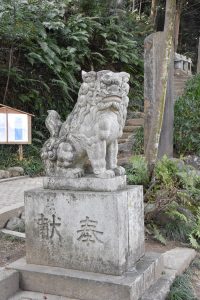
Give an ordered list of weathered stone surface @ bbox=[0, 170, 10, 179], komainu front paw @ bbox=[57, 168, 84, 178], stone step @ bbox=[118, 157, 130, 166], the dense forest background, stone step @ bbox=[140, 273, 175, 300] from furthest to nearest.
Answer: the dense forest background < weathered stone surface @ bbox=[0, 170, 10, 179] < stone step @ bbox=[118, 157, 130, 166] < komainu front paw @ bbox=[57, 168, 84, 178] < stone step @ bbox=[140, 273, 175, 300]

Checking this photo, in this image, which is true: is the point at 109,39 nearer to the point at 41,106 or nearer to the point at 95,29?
the point at 95,29

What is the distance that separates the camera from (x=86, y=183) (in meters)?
3.90

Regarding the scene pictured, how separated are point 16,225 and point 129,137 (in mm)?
6644

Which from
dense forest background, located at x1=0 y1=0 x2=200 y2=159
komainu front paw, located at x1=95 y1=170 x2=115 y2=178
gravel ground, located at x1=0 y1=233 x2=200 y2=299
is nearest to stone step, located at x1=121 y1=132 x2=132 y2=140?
dense forest background, located at x1=0 y1=0 x2=200 y2=159

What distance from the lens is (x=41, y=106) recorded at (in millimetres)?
12195

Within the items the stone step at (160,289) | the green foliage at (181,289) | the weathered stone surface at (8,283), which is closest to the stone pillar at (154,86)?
the green foliage at (181,289)

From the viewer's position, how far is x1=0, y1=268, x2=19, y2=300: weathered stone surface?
381 centimetres

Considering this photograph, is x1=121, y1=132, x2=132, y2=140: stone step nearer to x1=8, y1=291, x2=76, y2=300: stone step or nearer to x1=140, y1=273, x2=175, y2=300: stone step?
x1=140, y1=273, x2=175, y2=300: stone step

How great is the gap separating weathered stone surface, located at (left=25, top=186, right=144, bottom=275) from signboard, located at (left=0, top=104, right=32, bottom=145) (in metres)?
6.63

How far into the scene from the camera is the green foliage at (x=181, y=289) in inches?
153

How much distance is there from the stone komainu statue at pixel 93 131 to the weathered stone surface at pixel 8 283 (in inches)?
42.4

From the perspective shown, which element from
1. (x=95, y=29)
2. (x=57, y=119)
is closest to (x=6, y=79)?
(x=95, y=29)

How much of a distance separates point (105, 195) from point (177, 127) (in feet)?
25.2

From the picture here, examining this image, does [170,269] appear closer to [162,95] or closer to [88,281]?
[88,281]
